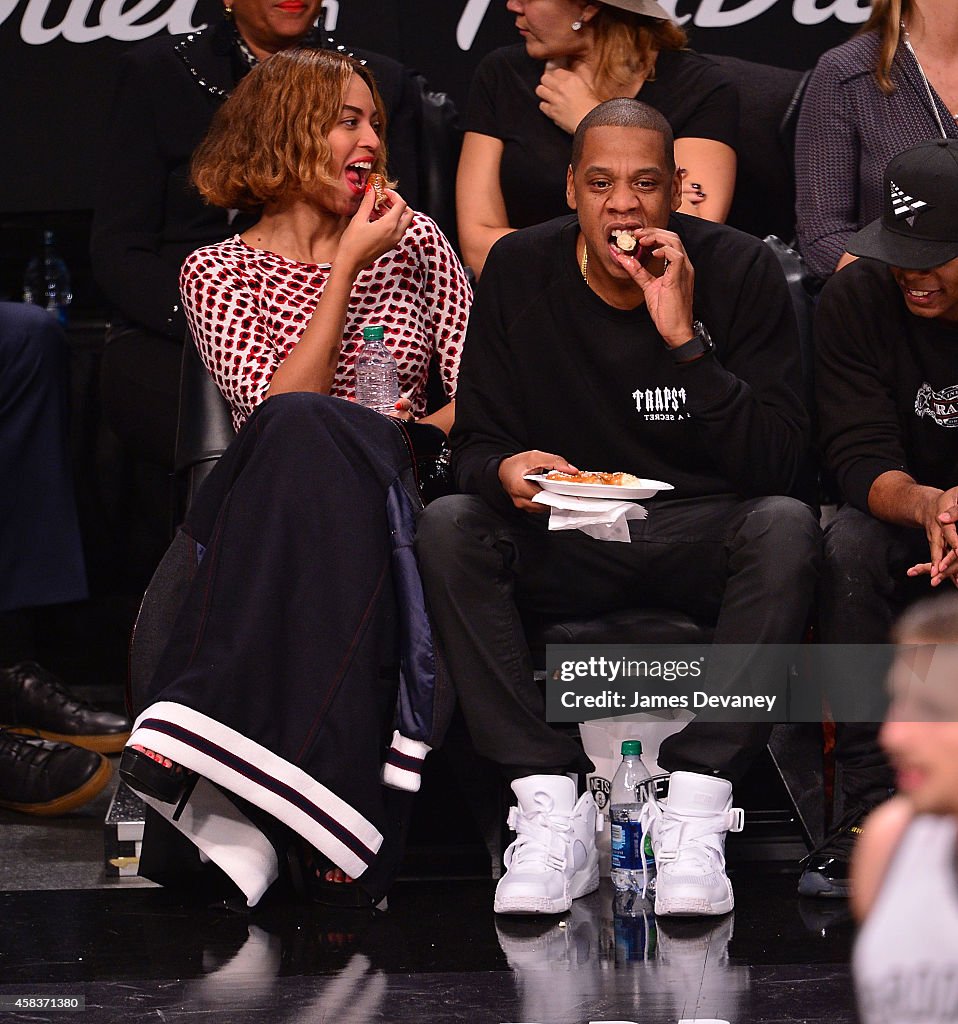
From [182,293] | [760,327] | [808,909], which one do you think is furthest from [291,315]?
[808,909]

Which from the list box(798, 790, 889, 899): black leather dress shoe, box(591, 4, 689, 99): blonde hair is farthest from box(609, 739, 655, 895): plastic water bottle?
box(591, 4, 689, 99): blonde hair

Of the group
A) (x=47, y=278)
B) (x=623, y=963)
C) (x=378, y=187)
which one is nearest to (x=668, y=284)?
(x=378, y=187)

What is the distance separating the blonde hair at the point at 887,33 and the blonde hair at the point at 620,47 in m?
0.45

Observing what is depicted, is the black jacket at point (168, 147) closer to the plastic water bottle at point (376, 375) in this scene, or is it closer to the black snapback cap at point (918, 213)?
the plastic water bottle at point (376, 375)

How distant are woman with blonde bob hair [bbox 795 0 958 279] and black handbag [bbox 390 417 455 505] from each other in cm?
90

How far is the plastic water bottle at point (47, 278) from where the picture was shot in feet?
13.0

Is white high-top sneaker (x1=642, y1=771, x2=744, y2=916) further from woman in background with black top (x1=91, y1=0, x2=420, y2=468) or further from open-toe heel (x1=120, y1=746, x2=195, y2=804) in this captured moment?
woman in background with black top (x1=91, y1=0, x2=420, y2=468)

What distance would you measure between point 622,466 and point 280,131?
2.88 feet

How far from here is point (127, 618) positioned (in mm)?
3635

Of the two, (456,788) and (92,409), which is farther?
(92,409)

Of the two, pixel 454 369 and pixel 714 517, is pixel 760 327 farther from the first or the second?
pixel 454 369

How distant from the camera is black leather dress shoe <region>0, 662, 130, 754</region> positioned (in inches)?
123

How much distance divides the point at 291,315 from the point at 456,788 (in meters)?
0.89

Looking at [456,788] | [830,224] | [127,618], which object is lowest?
[456,788]
